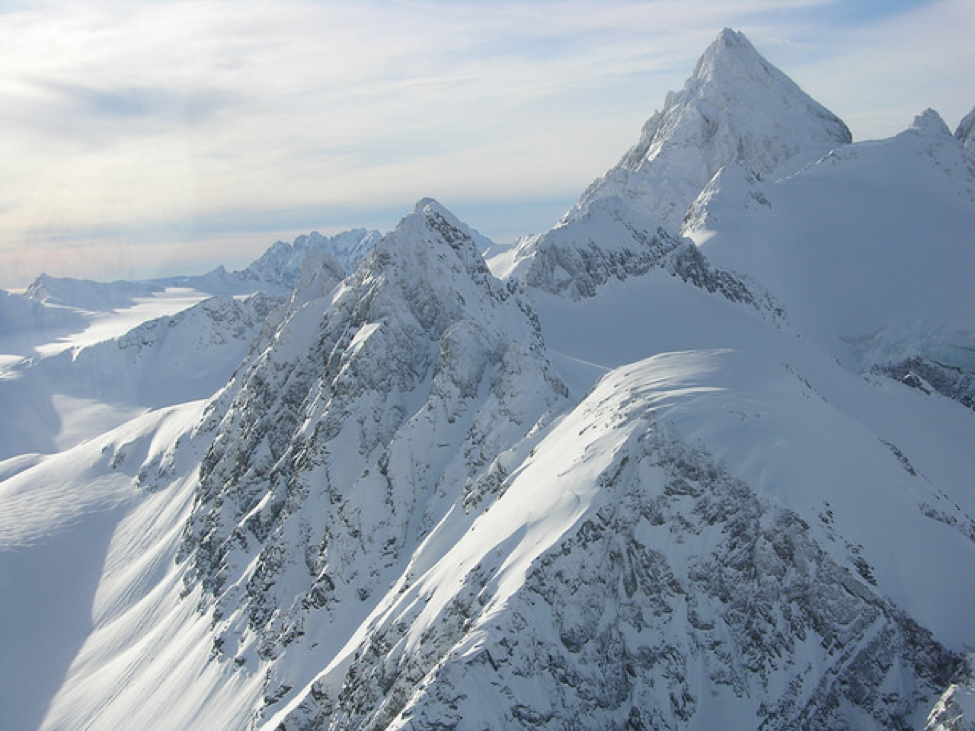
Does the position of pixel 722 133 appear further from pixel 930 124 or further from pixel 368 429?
pixel 368 429

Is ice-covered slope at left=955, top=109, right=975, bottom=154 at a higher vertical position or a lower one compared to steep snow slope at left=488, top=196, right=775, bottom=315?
higher

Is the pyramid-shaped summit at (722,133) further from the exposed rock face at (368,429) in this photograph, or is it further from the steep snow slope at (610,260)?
the exposed rock face at (368,429)

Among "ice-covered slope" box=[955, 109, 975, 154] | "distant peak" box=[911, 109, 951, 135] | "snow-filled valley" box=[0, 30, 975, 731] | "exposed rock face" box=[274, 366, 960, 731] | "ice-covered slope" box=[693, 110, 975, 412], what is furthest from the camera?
"ice-covered slope" box=[955, 109, 975, 154]

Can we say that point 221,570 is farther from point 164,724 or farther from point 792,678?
point 792,678

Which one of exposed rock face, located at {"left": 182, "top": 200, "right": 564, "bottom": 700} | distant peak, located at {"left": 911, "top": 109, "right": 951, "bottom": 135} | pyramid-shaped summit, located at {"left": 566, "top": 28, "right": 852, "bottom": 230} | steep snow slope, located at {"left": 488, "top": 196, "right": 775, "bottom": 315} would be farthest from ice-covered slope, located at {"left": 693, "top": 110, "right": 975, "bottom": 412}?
exposed rock face, located at {"left": 182, "top": 200, "right": 564, "bottom": 700}

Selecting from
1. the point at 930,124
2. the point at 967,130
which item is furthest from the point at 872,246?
the point at 967,130

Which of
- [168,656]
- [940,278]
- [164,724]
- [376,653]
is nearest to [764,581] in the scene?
[376,653]

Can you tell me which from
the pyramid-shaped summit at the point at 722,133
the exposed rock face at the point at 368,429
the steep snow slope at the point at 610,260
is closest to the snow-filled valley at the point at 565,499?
the exposed rock face at the point at 368,429

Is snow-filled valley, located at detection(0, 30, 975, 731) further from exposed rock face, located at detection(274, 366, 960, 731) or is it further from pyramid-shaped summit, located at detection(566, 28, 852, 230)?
pyramid-shaped summit, located at detection(566, 28, 852, 230)
